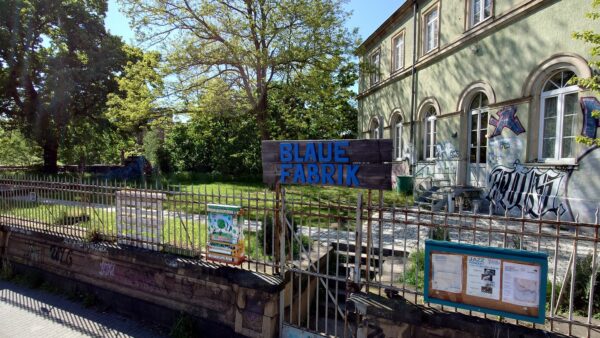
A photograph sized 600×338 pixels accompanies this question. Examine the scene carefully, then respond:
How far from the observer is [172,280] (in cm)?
506

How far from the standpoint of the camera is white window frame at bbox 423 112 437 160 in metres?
13.4

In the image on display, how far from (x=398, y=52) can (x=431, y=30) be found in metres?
3.03

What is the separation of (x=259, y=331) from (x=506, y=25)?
33.7 feet

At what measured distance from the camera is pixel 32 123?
67.2 feet

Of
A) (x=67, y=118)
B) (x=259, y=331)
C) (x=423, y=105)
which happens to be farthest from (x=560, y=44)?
(x=67, y=118)

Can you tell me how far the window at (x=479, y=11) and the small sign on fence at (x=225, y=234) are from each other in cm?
1000

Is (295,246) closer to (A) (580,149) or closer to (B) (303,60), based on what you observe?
(A) (580,149)

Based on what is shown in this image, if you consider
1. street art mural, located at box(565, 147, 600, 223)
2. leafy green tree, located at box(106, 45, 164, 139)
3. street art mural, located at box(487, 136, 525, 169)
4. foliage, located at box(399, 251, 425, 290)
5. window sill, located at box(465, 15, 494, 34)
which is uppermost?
window sill, located at box(465, 15, 494, 34)

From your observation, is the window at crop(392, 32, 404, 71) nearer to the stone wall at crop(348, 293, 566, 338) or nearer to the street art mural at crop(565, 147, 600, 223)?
the street art mural at crop(565, 147, 600, 223)

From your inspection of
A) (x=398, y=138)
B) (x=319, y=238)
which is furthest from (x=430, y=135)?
(x=319, y=238)

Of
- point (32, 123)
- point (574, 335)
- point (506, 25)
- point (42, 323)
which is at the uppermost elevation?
point (506, 25)

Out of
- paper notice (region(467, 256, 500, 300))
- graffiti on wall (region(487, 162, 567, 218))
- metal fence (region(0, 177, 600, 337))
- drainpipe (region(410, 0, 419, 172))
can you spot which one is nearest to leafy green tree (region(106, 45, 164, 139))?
metal fence (region(0, 177, 600, 337))

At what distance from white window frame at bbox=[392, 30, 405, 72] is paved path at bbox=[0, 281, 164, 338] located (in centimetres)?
1505

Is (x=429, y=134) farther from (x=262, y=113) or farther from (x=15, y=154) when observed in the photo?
(x=15, y=154)
